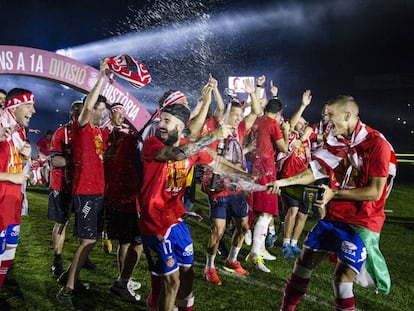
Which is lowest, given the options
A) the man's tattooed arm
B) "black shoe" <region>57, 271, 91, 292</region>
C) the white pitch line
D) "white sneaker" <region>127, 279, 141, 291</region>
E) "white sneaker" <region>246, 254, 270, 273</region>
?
"black shoe" <region>57, 271, 91, 292</region>

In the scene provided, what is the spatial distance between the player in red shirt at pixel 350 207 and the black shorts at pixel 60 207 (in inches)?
131

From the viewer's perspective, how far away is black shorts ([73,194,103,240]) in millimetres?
5047

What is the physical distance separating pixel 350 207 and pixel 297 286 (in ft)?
3.10

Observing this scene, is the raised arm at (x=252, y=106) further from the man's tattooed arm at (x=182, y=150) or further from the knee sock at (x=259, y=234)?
the man's tattooed arm at (x=182, y=150)

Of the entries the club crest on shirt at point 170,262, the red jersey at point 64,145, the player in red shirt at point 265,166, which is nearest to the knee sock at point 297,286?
the club crest on shirt at point 170,262

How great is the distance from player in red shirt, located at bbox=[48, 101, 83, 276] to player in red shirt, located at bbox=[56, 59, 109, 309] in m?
0.48

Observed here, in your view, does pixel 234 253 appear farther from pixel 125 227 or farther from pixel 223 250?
pixel 125 227

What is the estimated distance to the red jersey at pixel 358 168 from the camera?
12.3 ft

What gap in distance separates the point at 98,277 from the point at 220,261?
2089mm

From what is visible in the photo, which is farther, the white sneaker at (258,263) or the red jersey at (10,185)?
the white sneaker at (258,263)

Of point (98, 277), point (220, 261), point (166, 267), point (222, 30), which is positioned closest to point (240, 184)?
point (220, 261)

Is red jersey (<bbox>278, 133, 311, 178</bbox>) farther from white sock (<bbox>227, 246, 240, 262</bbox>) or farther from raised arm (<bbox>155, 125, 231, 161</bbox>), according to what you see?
raised arm (<bbox>155, 125, 231, 161</bbox>)

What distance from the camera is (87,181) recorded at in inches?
205

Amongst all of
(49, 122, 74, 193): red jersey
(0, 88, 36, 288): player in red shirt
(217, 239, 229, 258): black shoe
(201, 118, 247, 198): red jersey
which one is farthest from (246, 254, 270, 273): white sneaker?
(0, 88, 36, 288): player in red shirt
